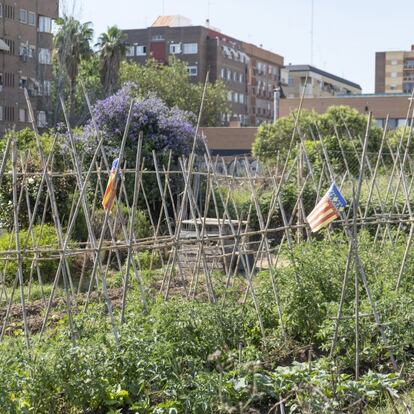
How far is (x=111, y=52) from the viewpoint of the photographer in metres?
38.9

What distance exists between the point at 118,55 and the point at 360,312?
115ft

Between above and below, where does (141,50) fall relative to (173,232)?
above

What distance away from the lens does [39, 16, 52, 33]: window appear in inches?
1597

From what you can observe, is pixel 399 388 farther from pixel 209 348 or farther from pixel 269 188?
pixel 269 188

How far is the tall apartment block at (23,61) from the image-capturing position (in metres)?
37.2

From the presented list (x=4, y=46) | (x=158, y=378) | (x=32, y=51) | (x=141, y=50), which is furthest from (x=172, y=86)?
(x=158, y=378)

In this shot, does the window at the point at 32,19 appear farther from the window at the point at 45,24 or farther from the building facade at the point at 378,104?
the building facade at the point at 378,104

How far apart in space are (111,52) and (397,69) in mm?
54569

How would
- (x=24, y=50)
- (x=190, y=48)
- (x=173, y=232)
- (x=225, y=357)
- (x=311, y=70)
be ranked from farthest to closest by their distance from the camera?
(x=311, y=70)
(x=190, y=48)
(x=24, y=50)
(x=173, y=232)
(x=225, y=357)

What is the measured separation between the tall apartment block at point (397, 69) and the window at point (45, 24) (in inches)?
2015

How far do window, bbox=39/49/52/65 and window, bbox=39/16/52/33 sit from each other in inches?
45.4

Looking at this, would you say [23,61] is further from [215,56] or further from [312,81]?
[312,81]

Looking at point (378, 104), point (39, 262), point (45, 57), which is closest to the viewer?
point (39, 262)

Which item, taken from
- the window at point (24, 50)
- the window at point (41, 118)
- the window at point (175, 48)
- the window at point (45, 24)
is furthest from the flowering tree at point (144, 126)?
the window at point (175, 48)
